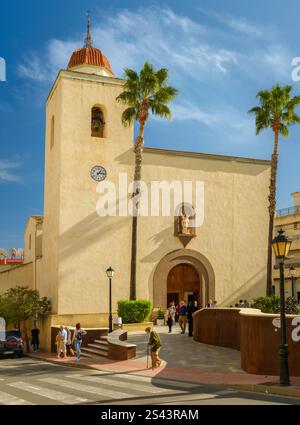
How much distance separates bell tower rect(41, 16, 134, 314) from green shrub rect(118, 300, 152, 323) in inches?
75.0

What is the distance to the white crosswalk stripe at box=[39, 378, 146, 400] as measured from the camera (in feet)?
44.9

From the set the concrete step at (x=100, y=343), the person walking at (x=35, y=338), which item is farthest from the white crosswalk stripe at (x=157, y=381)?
the person walking at (x=35, y=338)

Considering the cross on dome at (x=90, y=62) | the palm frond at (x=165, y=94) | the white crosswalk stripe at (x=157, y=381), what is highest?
the cross on dome at (x=90, y=62)

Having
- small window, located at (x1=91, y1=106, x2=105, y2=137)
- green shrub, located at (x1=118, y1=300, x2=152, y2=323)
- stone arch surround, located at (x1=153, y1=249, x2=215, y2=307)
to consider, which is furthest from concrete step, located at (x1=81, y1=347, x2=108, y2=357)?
small window, located at (x1=91, y1=106, x2=105, y2=137)

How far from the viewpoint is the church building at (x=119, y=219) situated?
31.4 m

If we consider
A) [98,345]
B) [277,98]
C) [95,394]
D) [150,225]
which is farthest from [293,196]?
[95,394]

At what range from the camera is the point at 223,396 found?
13578 millimetres

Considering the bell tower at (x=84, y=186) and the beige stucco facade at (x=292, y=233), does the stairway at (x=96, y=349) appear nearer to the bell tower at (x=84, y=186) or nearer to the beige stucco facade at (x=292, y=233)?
the bell tower at (x=84, y=186)

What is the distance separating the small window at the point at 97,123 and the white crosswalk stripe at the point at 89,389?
1828 centimetres

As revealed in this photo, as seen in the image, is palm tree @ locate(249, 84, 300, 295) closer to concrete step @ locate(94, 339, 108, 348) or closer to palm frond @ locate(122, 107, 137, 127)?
palm frond @ locate(122, 107, 137, 127)

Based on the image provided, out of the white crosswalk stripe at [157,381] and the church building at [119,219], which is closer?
the white crosswalk stripe at [157,381]

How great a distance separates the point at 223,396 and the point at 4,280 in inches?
1121

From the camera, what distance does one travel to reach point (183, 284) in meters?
34.5
